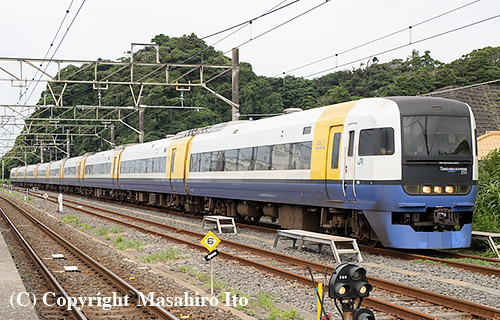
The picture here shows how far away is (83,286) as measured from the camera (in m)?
10.5

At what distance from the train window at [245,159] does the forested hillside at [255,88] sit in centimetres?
3019

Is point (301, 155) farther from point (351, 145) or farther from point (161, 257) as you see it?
point (161, 257)

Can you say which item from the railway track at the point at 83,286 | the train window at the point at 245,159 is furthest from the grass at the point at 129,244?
the train window at the point at 245,159

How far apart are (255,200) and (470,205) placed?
285 inches

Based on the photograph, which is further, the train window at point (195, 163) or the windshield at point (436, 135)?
the train window at point (195, 163)

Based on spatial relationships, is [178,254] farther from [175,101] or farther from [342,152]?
[175,101]

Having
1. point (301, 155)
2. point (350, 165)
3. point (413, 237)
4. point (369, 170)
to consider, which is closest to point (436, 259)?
point (413, 237)

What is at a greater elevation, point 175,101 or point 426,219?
point 175,101

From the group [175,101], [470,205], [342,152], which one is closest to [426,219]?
[470,205]

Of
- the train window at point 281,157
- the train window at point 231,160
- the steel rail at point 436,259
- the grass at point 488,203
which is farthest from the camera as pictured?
the train window at point 231,160

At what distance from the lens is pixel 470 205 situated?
1277 centimetres

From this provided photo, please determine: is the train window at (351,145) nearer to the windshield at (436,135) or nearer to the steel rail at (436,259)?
the windshield at (436,135)

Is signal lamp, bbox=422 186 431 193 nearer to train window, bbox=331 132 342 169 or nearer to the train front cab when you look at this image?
the train front cab

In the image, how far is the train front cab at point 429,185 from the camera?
12.4m
